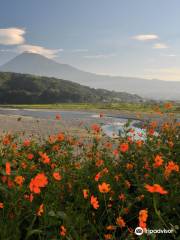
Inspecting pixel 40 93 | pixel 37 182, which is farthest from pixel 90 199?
pixel 40 93

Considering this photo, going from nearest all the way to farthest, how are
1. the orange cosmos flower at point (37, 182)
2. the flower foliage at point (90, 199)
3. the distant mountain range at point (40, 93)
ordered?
the orange cosmos flower at point (37, 182), the flower foliage at point (90, 199), the distant mountain range at point (40, 93)

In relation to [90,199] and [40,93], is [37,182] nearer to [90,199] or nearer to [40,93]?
[90,199]

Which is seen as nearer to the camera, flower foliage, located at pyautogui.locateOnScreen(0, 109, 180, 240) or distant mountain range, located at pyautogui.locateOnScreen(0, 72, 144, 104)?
flower foliage, located at pyautogui.locateOnScreen(0, 109, 180, 240)

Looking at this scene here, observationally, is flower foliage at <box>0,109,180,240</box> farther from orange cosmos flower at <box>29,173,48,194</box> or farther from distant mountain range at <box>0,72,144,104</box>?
distant mountain range at <box>0,72,144,104</box>

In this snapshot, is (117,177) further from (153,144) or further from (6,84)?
(6,84)

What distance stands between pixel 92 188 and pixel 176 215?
3.07ft

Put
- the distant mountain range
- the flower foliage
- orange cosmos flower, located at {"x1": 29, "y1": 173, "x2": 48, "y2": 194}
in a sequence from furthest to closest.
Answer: the distant mountain range
the flower foliage
orange cosmos flower, located at {"x1": 29, "y1": 173, "x2": 48, "y2": 194}

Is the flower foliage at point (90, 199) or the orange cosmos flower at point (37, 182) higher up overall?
the orange cosmos flower at point (37, 182)

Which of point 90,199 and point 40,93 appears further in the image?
point 40,93

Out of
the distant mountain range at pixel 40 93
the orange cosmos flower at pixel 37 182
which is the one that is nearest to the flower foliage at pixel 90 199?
the orange cosmos flower at pixel 37 182

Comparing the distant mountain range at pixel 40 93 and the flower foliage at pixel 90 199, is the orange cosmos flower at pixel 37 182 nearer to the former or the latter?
the flower foliage at pixel 90 199

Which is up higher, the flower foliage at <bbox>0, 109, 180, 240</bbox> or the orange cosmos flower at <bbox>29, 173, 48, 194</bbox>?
the orange cosmos flower at <bbox>29, 173, 48, 194</bbox>

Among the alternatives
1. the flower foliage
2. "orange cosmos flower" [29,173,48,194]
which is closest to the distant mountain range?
the flower foliage

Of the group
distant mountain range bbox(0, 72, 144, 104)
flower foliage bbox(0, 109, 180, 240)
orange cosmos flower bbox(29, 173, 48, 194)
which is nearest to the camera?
orange cosmos flower bbox(29, 173, 48, 194)
